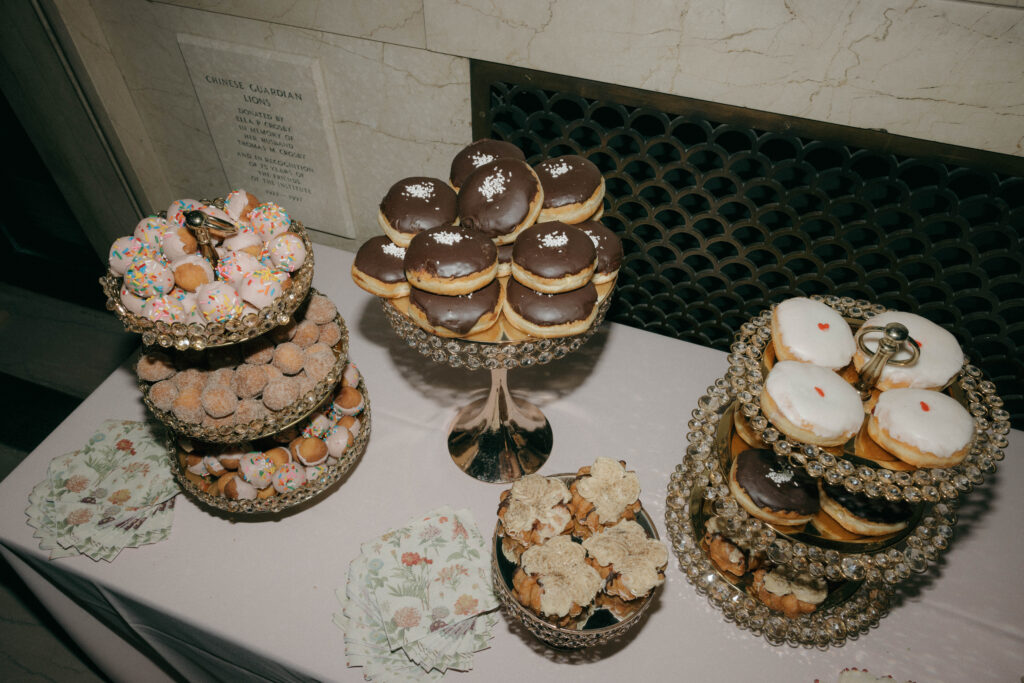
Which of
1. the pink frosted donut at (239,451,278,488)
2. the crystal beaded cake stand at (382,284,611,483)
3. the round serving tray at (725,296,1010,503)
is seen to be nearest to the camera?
the round serving tray at (725,296,1010,503)

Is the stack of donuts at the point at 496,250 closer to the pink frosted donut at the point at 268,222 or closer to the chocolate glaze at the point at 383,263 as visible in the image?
the chocolate glaze at the point at 383,263

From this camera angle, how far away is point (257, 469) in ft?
3.35

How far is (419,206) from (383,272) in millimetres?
119

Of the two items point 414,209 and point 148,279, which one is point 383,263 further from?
point 148,279

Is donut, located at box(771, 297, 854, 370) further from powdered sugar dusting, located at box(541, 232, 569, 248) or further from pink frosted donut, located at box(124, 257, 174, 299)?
pink frosted donut, located at box(124, 257, 174, 299)

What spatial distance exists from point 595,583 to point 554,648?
234 millimetres

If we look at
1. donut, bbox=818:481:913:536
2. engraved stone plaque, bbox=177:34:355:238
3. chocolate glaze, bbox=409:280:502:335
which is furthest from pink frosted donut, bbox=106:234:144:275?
donut, bbox=818:481:913:536

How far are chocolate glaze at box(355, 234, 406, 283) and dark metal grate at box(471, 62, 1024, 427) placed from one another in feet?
1.73

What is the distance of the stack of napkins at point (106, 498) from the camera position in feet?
3.57

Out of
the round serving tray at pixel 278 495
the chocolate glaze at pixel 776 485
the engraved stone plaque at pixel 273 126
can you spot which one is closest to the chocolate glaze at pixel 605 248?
the chocolate glaze at pixel 776 485

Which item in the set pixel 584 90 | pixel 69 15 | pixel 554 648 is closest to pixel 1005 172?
pixel 584 90

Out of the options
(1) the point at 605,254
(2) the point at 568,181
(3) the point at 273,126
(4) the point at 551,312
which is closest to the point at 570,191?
(2) the point at 568,181

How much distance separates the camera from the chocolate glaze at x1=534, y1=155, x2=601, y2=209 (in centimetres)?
95

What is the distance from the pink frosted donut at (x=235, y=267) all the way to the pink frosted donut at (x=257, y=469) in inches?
12.8
